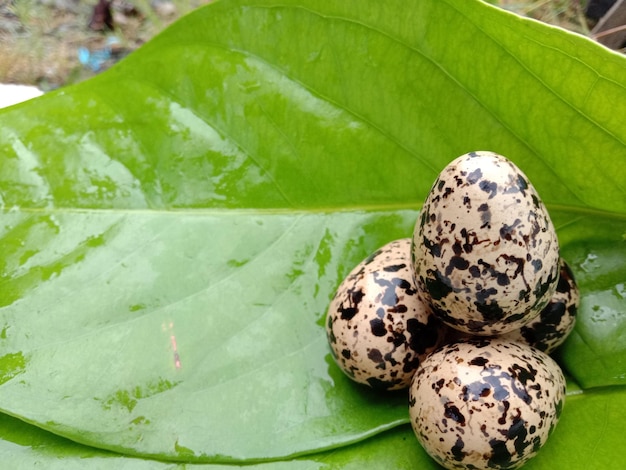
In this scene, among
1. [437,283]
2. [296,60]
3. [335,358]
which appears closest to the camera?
[437,283]

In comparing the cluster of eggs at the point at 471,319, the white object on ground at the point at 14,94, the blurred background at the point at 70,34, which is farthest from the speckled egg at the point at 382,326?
the blurred background at the point at 70,34

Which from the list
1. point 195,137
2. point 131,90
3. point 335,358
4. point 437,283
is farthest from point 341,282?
point 131,90

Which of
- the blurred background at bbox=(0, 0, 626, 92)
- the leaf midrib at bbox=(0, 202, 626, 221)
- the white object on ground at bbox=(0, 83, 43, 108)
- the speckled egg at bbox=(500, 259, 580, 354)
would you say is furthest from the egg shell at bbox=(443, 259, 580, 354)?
the blurred background at bbox=(0, 0, 626, 92)

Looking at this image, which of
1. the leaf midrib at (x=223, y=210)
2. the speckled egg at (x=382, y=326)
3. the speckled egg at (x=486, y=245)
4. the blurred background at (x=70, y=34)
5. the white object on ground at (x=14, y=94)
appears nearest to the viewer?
the speckled egg at (x=486, y=245)

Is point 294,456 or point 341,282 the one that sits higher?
point 341,282

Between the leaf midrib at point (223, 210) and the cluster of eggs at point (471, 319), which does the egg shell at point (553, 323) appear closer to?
the cluster of eggs at point (471, 319)

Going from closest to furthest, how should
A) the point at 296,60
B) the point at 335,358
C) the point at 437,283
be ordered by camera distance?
the point at 437,283 < the point at 335,358 < the point at 296,60

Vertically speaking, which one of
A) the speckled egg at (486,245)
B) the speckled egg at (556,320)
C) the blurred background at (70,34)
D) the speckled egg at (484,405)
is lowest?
the blurred background at (70,34)

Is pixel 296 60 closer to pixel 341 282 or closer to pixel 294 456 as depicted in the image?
pixel 341 282
